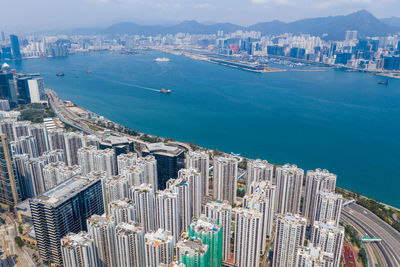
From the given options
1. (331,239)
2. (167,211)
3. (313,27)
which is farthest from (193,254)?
(313,27)

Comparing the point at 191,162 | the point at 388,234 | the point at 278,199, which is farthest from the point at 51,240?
the point at 388,234

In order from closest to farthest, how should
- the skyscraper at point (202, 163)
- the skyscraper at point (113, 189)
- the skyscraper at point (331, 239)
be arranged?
the skyscraper at point (331, 239) < the skyscraper at point (113, 189) < the skyscraper at point (202, 163)

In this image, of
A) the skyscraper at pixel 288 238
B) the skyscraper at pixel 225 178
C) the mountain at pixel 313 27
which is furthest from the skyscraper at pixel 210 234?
the mountain at pixel 313 27

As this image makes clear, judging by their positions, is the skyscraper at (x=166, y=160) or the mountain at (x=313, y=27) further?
the mountain at (x=313, y=27)

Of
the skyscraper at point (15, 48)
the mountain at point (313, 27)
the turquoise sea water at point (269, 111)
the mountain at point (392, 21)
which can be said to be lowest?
the turquoise sea water at point (269, 111)

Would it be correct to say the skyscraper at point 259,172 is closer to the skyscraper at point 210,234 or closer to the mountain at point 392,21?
the skyscraper at point 210,234

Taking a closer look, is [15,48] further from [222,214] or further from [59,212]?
[222,214]
